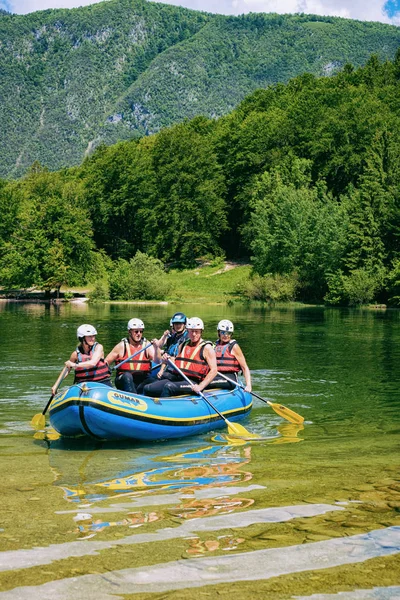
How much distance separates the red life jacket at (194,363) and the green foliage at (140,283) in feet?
147

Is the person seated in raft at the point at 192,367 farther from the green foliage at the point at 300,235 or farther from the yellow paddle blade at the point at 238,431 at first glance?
the green foliage at the point at 300,235

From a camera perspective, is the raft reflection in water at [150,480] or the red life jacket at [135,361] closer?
the raft reflection in water at [150,480]

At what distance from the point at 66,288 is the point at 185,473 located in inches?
2335

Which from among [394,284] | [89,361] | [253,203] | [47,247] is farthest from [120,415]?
[253,203]

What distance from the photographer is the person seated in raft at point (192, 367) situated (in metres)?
12.9

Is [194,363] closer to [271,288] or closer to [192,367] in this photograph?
[192,367]

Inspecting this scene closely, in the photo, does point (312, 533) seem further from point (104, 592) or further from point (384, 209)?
point (384, 209)

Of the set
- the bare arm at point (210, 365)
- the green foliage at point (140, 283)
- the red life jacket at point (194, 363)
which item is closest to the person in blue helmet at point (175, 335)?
the red life jacket at point (194, 363)

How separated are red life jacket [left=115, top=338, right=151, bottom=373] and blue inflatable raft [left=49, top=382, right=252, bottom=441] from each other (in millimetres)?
922

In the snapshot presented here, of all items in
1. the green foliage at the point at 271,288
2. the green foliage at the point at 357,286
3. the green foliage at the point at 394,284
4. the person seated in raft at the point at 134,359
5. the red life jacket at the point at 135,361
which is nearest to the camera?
the person seated in raft at the point at 134,359

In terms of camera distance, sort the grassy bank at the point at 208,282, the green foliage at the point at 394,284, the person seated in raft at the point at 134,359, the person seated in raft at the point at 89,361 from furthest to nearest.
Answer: the grassy bank at the point at 208,282
the green foliage at the point at 394,284
the person seated in raft at the point at 134,359
the person seated in raft at the point at 89,361

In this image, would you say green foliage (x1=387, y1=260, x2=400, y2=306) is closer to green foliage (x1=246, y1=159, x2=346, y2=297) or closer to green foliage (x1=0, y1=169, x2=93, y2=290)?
green foliage (x1=246, y1=159, x2=346, y2=297)

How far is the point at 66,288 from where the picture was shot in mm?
67625

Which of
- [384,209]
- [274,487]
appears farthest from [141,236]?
[274,487]
